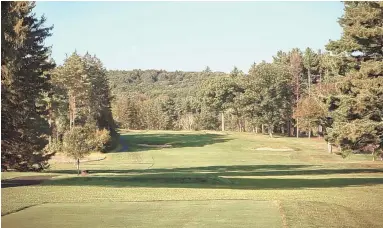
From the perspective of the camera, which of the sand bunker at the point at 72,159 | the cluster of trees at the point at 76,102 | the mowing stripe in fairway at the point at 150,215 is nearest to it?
the mowing stripe in fairway at the point at 150,215

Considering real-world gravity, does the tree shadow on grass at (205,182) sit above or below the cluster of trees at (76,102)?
below

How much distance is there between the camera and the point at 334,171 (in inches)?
1447

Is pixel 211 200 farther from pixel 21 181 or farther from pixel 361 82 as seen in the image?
pixel 361 82

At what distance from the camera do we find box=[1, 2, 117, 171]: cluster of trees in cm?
2216

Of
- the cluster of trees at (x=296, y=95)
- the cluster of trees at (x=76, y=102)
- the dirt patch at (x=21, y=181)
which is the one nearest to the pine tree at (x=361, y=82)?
the cluster of trees at (x=296, y=95)

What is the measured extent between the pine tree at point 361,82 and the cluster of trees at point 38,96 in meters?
17.8

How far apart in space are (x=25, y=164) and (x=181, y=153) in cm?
2217

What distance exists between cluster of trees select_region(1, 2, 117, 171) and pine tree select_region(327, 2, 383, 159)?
17.8m

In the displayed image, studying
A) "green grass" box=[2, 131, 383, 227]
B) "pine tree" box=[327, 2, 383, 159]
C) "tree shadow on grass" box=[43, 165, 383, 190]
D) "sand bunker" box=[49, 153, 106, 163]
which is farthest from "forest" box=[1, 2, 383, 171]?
"green grass" box=[2, 131, 383, 227]

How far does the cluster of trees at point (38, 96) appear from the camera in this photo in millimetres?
22161

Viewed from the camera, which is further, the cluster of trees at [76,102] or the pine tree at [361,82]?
the cluster of trees at [76,102]

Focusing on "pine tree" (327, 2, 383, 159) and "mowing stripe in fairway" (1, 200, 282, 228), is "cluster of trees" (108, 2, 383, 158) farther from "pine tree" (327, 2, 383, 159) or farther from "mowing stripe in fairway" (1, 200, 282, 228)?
"mowing stripe in fairway" (1, 200, 282, 228)

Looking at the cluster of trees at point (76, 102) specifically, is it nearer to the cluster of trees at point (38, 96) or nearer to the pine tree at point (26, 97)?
the cluster of trees at point (38, 96)

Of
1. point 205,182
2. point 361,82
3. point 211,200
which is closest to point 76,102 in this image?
point 205,182
